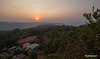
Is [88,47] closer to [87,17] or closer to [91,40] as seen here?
[91,40]

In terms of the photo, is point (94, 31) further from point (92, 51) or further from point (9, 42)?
point (9, 42)

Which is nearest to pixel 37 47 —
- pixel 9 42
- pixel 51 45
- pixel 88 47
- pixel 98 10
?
pixel 51 45

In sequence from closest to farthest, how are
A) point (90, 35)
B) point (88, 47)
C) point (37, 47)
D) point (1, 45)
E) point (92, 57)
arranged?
point (92, 57)
point (90, 35)
point (88, 47)
point (37, 47)
point (1, 45)

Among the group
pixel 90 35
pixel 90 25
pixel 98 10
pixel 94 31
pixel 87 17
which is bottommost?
pixel 90 35

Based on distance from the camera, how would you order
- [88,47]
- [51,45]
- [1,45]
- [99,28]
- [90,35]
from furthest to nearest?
1. [1,45]
2. [51,45]
3. [88,47]
4. [90,35]
5. [99,28]

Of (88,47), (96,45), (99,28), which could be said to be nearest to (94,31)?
(99,28)

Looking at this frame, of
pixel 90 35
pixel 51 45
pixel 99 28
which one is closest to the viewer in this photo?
A: pixel 99 28

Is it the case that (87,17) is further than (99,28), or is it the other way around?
(87,17)

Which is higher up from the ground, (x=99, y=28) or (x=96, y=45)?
(x=99, y=28)

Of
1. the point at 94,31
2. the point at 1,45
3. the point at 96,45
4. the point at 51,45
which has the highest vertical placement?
the point at 94,31
